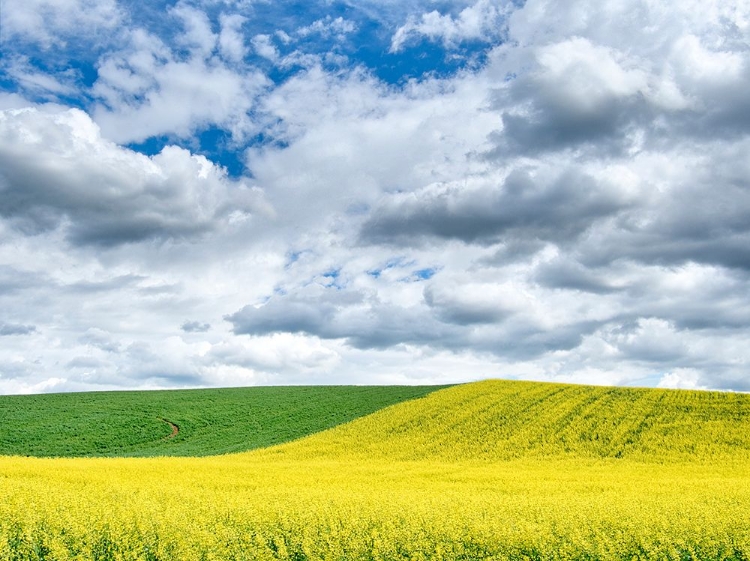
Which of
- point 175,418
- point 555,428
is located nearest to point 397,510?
point 555,428

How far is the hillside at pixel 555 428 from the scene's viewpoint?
37344 mm

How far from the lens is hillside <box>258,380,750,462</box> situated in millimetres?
37344

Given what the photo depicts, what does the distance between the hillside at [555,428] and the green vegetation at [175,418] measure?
7291 millimetres

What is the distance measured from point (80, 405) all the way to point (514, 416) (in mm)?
47831

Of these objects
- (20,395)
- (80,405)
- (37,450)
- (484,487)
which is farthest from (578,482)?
(20,395)

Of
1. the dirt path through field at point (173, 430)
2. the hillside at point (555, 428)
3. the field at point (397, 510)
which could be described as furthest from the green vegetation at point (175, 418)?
the field at point (397, 510)

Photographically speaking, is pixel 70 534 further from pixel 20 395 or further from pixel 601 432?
pixel 20 395

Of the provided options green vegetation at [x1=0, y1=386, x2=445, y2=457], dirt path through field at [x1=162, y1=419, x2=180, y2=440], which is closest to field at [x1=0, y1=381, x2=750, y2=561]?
green vegetation at [x1=0, y1=386, x2=445, y2=457]

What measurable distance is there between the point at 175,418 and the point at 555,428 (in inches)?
1425

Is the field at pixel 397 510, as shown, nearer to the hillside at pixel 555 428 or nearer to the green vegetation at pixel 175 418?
the hillside at pixel 555 428

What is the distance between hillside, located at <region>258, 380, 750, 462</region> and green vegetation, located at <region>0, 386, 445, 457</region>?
7291mm

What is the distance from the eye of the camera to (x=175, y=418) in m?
59.2

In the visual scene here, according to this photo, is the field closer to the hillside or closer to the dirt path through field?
the hillside

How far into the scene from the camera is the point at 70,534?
1383 centimetres
